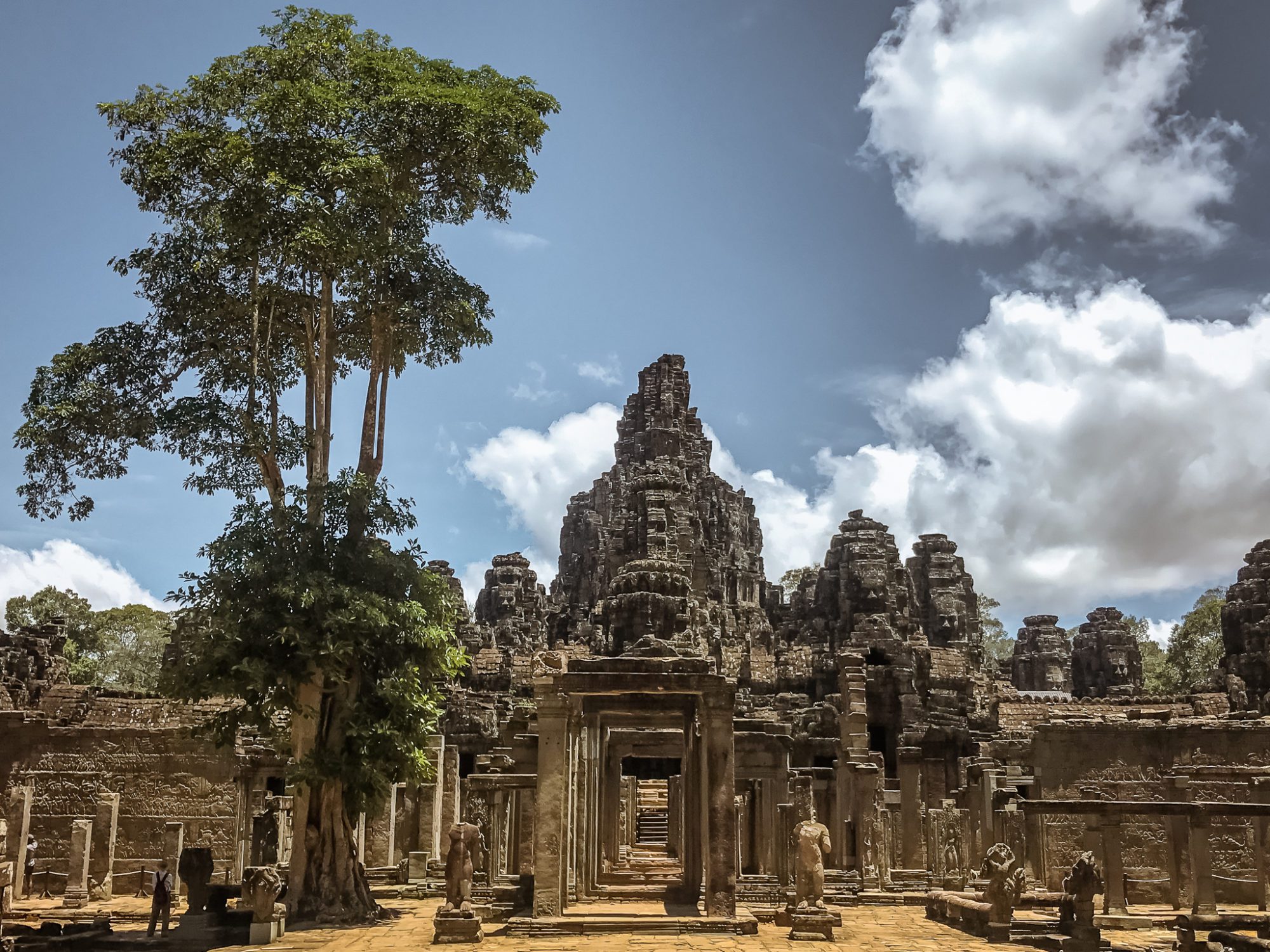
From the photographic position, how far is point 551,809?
16.6m

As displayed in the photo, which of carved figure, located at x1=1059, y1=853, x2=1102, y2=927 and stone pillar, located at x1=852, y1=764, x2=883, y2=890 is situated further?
stone pillar, located at x1=852, y1=764, x2=883, y2=890

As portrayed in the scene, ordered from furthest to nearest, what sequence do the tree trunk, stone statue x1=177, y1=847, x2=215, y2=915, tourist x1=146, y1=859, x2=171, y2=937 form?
the tree trunk
stone statue x1=177, y1=847, x2=215, y2=915
tourist x1=146, y1=859, x2=171, y2=937

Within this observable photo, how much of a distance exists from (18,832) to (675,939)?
16.8 m

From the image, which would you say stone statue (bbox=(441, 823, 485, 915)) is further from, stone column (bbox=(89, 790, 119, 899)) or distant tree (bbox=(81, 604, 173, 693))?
distant tree (bbox=(81, 604, 173, 693))

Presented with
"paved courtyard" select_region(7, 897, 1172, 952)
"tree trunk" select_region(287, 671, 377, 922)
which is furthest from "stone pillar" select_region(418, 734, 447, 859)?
"tree trunk" select_region(287, 671, 377, 922)

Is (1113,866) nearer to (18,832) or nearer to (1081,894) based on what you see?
(1081,894)

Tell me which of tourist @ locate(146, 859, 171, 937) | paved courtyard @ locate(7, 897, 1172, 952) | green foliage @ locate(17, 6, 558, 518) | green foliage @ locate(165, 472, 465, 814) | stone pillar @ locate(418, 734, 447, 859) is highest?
green foliage @ locate(17, 6, 558, 518)

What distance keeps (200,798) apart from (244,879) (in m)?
12.6

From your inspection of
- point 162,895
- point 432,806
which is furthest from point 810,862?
point 432,806

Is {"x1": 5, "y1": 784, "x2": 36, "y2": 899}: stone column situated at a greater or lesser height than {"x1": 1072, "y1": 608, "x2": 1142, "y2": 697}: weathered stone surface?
lesser

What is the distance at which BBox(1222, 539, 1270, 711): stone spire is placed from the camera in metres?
37.5

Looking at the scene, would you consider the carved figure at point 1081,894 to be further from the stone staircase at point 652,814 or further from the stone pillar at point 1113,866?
the stone staircase at point 652,814

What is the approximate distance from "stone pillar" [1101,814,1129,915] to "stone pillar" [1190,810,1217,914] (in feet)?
4.20

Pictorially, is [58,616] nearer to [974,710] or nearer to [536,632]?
[536,632]
